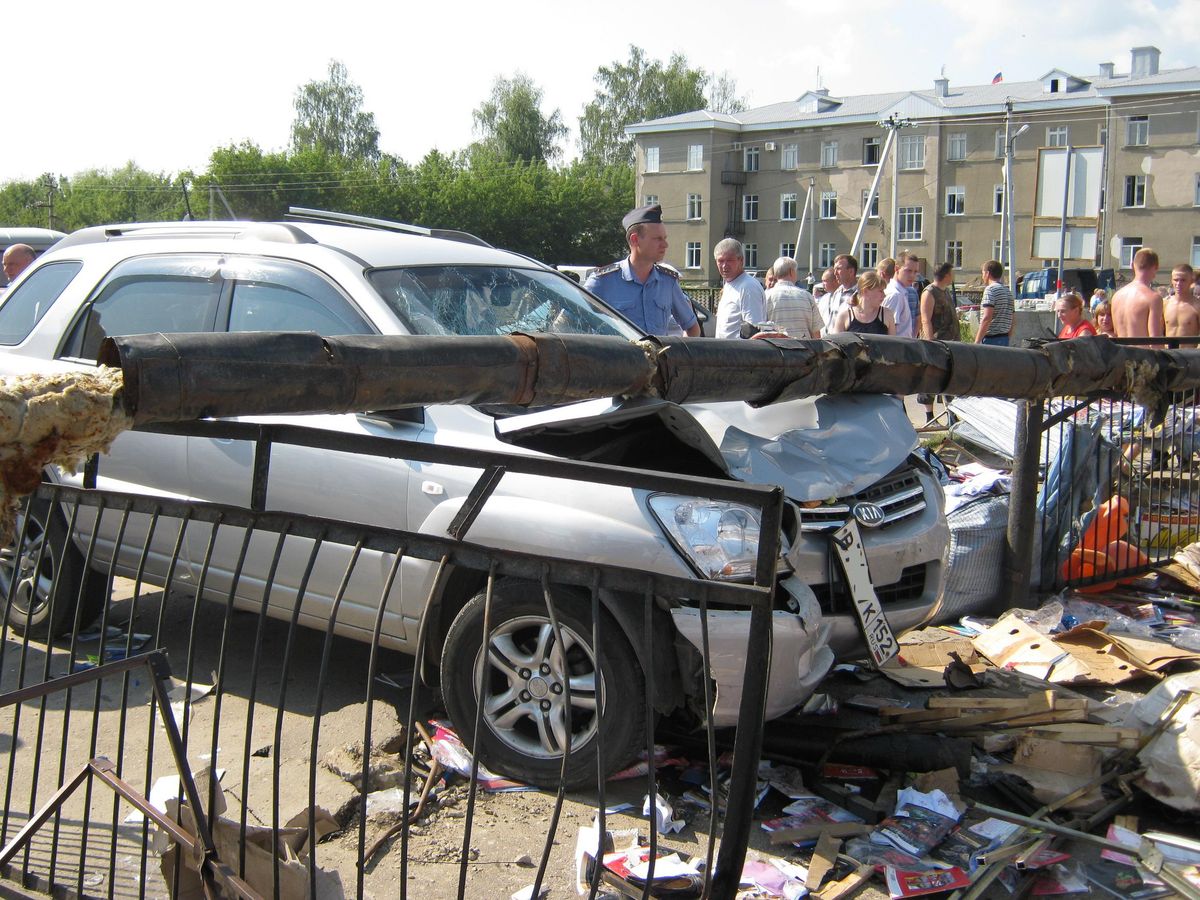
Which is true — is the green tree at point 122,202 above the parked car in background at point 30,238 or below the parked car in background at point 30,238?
above

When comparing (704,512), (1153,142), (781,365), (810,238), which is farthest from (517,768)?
(810,238)

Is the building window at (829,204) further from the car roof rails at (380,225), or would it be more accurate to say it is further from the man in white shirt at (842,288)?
the car roof rails at (380,225)

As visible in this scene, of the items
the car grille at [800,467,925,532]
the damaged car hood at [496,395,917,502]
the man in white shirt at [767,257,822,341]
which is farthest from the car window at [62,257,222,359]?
the man in white shirt at [767,257,822,341]

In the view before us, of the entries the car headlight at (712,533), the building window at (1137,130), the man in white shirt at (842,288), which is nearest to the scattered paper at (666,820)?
the car headlight at (712,533)

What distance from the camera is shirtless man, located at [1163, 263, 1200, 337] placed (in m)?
9.96

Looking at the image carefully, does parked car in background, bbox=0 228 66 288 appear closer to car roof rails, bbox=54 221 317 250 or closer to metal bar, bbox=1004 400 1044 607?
car roof rails, bbox=54 221 317 250

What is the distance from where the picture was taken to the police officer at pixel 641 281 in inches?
260

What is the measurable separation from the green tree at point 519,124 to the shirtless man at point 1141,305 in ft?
247

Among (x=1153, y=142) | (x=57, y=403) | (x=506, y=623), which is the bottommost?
(x=506, y=623)

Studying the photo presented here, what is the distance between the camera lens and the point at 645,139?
7181cm

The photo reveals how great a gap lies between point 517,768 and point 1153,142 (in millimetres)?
60486

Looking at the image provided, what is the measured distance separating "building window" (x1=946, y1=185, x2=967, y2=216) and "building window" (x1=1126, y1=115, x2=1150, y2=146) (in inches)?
357

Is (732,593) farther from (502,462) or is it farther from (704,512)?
(704,512)

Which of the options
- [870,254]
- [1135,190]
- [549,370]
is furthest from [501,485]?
[870,254]
